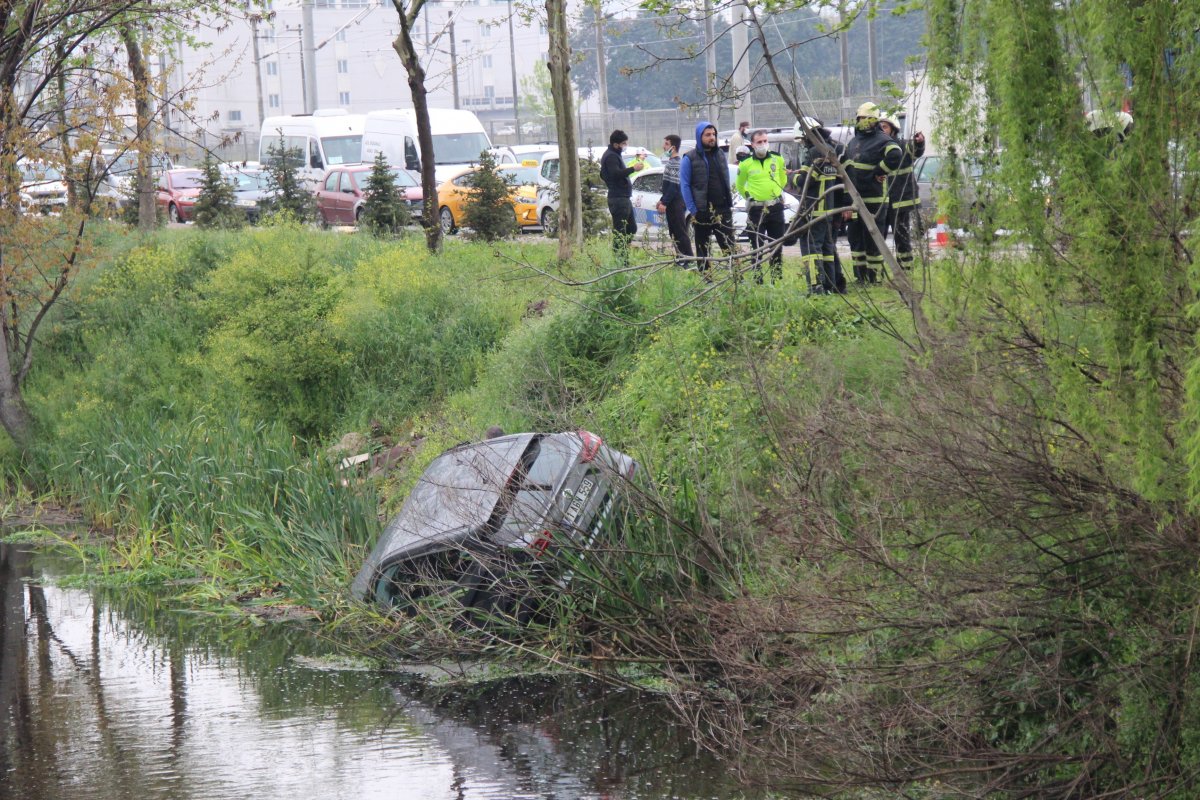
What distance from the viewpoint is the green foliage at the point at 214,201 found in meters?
24.6

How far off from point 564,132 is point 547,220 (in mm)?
9112

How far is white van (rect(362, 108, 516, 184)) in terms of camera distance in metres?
32.3

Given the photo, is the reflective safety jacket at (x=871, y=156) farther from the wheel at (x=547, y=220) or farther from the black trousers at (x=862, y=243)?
the wheel at (x=547, y=220)

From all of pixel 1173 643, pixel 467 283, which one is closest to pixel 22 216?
pixel 467 283

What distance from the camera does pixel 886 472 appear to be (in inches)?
243

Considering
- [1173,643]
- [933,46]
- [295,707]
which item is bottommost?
[295,707]

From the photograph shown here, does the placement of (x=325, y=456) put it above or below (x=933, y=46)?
below

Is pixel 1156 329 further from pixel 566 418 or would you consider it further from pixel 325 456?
pixel 325 456

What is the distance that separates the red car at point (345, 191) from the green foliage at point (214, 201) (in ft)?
11.0

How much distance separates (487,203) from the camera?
66.0 ft

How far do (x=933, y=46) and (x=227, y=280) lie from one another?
498 inches

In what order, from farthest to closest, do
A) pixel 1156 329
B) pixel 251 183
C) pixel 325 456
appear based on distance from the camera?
pixel 251 183
pixel 325 456
pixel 1156 329

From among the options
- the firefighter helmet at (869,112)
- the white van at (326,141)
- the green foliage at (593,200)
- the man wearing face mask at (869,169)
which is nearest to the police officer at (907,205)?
the firefighter helmet at (869,112)

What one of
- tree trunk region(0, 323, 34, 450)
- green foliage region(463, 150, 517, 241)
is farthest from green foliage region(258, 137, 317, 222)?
tree trunk region(0, 323, 34, 450)
